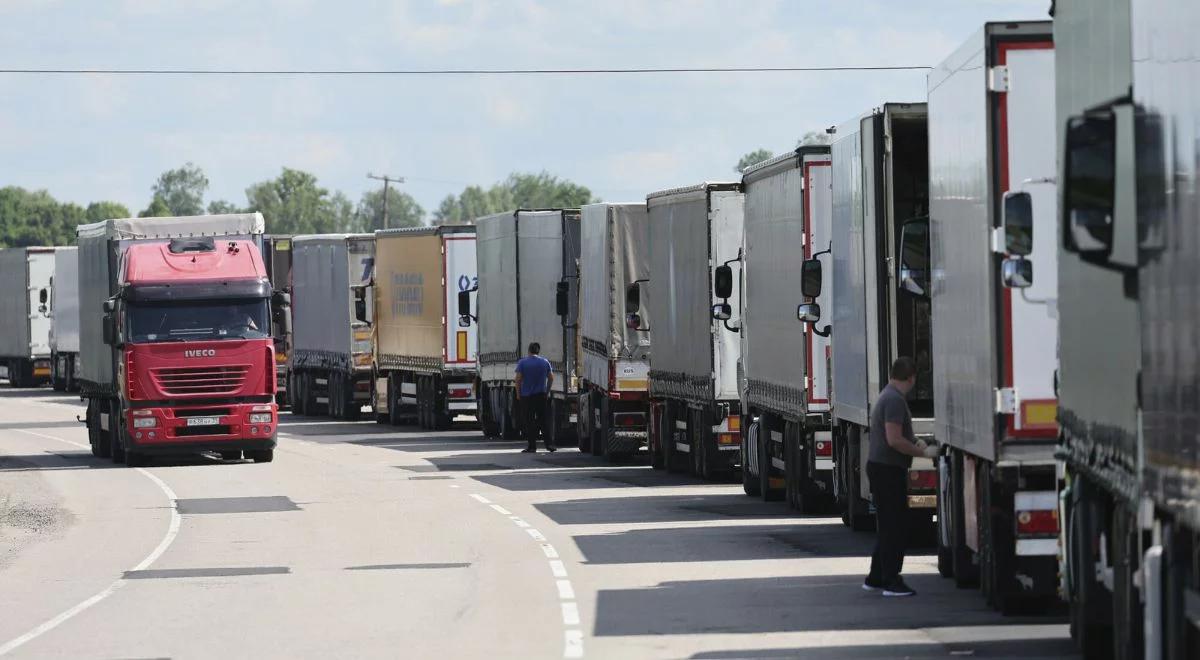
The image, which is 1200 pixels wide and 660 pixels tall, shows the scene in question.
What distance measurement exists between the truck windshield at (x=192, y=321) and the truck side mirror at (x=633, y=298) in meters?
5.67

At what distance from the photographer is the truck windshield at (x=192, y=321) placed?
34.4 m

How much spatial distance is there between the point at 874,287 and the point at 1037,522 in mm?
5910

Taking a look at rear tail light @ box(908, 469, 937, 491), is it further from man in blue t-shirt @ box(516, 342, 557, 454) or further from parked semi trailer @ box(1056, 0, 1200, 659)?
man in blue t-shirt @ box(516, 342, 557, 454)

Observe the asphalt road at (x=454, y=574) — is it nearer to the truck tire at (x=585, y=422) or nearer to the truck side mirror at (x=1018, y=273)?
the truck side mirror at (x=1018, y=273)

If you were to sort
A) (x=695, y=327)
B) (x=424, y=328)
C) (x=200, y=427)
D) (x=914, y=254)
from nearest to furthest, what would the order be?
(x=914, y=254) < (x=695, y=327) < (x=200, y=427) < (x=424, y=328)

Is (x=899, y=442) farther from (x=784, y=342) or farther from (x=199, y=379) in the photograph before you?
(x=199, y=379)

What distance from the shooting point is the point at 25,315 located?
7481cm

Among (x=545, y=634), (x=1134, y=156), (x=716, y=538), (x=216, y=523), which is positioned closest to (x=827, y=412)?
(x=716, y=538)

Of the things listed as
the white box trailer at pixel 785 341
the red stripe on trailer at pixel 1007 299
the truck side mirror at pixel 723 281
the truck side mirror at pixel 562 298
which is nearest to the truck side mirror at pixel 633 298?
the truck side mirror at pixel 562 298

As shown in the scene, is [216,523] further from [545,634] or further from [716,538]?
[545,634]

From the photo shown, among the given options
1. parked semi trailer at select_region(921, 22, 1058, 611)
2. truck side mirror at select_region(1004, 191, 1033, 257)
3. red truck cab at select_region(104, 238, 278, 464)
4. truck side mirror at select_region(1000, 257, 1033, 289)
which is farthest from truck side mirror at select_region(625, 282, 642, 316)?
truck side mirror at select_region(1004, 191, 1033, 257)

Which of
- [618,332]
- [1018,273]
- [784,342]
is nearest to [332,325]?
[618,332]

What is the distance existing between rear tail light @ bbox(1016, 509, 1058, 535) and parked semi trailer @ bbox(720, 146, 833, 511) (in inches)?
323

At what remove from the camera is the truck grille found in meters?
34.6
